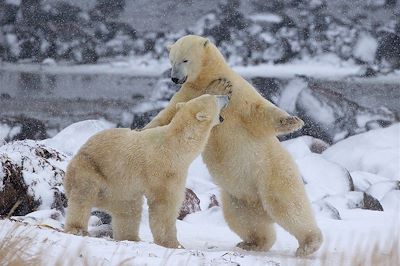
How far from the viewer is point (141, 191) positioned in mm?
4027

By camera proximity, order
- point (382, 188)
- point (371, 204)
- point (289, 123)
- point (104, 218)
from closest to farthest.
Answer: point (289, 123) < point (104, 218) < point (371, 204) < point (382, 188)

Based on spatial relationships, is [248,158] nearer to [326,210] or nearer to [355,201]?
[326,210]

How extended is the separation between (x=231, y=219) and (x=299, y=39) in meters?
10.2

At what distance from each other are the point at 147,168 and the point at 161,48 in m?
10.8

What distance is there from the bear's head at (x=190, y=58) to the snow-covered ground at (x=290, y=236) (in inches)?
38.8

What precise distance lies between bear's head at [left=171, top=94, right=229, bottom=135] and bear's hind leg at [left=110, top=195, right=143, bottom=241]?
0.47 metres

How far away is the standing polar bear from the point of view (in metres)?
4.24

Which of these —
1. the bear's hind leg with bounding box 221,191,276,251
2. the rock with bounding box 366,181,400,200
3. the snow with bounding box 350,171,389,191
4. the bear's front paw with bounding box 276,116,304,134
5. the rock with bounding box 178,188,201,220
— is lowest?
the snow with bounding box 350,171,389,191

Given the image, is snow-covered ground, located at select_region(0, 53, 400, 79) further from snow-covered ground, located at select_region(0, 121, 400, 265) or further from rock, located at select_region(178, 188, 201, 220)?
rock, located at select_region(178, 188, 201, 220)

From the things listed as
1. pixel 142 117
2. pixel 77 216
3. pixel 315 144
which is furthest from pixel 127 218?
pixel 142 117

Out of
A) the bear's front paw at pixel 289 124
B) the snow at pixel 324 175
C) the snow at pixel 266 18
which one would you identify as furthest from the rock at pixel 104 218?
the snow at pixel 266 18

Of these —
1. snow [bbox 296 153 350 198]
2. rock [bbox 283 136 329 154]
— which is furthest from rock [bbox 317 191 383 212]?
rock [bbox 283 136 329 154]

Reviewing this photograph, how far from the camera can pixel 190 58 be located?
452 cm

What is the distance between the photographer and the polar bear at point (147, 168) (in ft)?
12.9
